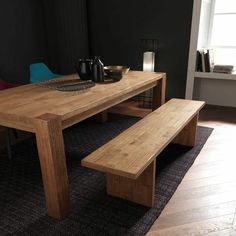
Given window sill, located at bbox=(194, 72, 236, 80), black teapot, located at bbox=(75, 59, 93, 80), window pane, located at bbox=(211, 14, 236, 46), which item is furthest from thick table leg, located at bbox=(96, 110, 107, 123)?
window pane, located at bbox=(211, 14, 236, 46)

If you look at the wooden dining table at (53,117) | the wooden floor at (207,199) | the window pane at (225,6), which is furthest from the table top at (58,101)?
the window pane at (225,6)

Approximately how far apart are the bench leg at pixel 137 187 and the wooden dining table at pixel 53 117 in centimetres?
34

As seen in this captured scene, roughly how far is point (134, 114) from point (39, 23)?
2.07 metres

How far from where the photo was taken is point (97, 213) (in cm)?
169

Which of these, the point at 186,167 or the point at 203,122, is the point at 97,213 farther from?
the point at 203,122

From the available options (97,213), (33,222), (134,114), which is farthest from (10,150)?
(134,114)

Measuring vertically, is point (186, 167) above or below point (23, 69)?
below

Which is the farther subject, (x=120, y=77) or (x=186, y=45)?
(x=186, y=45)

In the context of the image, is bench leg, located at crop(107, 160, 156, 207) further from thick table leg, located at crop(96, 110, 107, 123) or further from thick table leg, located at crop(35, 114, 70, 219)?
thick table leg, located at crop(96, 110, 107, 123)

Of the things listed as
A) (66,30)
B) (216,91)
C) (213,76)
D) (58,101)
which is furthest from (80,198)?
(66,30)

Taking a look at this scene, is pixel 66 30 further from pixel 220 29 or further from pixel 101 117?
pixel 220 29

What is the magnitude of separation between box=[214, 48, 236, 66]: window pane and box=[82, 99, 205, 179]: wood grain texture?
5.99 ft

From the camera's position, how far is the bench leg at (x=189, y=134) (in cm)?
256

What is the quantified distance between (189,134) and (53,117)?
1567 mm
